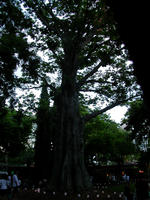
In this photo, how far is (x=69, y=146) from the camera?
10984 mm

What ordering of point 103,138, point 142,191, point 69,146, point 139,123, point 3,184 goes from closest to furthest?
1. point 142,191
2. point 3,184
3. point 69,146
4. point 139,123
5. point 103,138

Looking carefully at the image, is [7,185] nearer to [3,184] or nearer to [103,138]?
[3,184]

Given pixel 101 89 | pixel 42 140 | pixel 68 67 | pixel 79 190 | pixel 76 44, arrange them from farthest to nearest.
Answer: pixel 42 140
pixel 101 89
pixel 68 67
pixel 76 44
pixel 79 190

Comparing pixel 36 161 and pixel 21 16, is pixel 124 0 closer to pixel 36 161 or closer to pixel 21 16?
pixel 21 16

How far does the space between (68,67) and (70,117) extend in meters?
3.08

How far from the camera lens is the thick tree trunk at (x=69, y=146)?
1013 centimetres

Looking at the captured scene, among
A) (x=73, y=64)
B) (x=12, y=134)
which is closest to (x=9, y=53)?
(x=73, y=64)

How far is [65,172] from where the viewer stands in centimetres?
1023

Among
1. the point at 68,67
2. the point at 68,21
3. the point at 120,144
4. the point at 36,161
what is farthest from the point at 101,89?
the point at 120,144

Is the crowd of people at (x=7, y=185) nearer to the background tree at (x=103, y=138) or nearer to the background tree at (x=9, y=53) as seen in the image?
the background tree at (x=9, y=53)

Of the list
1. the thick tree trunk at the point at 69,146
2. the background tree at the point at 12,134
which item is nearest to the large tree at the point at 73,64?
the thick tree trunk at the point at 69,146

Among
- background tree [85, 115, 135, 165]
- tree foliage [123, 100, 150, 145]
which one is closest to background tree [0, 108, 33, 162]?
background tree [85, 115, 135, 165]

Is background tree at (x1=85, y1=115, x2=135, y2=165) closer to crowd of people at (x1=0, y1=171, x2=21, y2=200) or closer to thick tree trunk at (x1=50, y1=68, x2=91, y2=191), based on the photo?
thick tree trunk at (x1=50, y1=68, x2=91, y2=191)

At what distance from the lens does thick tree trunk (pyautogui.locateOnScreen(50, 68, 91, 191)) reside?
10.1m
